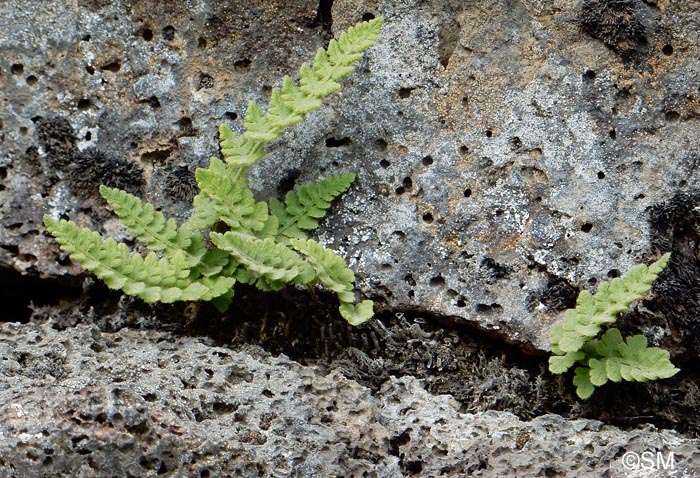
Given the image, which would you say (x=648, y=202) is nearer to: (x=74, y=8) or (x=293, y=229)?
(x=293, y=229)

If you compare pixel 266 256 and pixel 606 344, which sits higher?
pixel 266 256

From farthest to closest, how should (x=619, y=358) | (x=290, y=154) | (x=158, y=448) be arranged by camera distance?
1. (x=290, y=154)
2. (x=619, y=358)
3. (x=158, y=448)

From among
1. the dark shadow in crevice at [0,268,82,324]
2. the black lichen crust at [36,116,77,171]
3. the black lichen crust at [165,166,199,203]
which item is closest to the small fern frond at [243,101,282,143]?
the black lichen crust at [165,166,199,203]

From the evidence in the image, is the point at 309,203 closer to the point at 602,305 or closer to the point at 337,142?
the point at 337,142

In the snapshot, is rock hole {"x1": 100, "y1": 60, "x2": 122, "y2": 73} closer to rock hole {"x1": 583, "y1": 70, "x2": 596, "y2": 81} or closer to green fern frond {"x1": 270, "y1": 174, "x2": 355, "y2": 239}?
green fern frond {"x1": 270, "y1": 174, "x2": 355, "y2": 239}

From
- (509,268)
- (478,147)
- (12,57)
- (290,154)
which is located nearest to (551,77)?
(478,147)

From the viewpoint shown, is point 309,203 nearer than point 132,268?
No

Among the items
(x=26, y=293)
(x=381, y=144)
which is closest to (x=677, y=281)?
(x=381, y=144)
